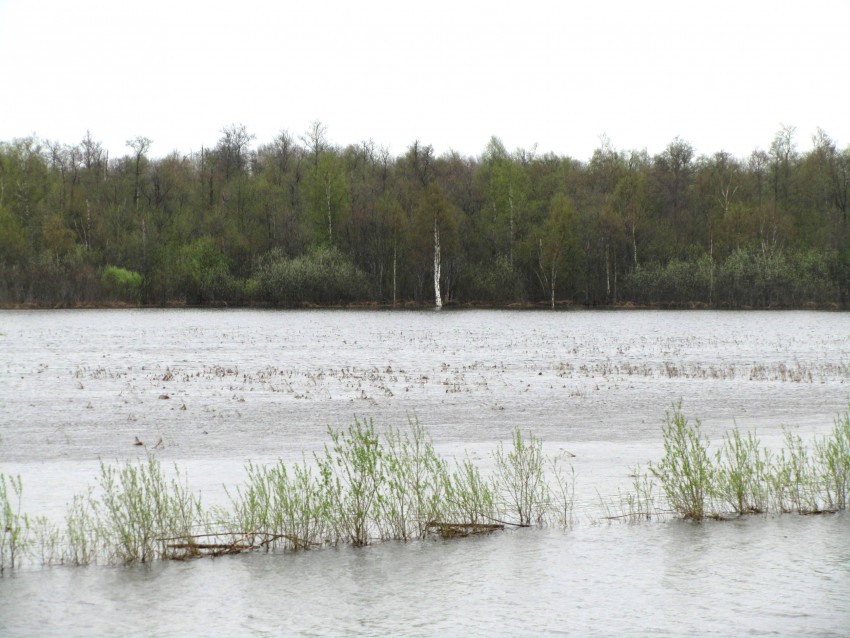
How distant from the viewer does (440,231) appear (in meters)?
105

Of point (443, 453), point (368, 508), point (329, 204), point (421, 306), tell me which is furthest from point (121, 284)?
point (368, 508)

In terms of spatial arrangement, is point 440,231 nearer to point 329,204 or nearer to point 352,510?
point 329,204

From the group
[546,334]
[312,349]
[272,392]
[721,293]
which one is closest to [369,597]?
[272,392]

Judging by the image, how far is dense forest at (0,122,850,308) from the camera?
103750mm

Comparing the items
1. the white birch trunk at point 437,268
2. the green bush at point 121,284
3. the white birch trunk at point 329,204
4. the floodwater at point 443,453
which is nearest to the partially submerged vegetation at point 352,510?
the floodwater at point 443,453

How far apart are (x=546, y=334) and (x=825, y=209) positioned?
66.4m

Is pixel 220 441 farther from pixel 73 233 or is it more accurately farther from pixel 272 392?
pixel 73 233

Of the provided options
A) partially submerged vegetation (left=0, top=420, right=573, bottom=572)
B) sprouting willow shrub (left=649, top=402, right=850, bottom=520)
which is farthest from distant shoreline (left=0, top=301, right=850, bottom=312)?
partially submerged vegetation (left=0, top=420, right=573, bottom=572)

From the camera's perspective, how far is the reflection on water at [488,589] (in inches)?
394

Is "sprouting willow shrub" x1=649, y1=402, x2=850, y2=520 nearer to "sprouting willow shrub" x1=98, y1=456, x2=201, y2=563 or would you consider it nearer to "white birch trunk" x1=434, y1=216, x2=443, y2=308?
"sprouting willow shrub" x1=98, y1=456, x2=201, y2=563

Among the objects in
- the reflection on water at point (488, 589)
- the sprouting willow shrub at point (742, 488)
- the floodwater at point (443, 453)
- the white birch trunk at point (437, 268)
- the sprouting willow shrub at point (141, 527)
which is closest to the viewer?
the reflection on water at point (488, 589)

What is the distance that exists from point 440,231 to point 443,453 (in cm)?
8596

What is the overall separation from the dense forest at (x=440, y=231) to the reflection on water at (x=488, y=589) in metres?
91.1

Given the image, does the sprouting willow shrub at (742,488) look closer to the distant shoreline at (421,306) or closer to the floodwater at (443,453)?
the floodwater at (443,453)
